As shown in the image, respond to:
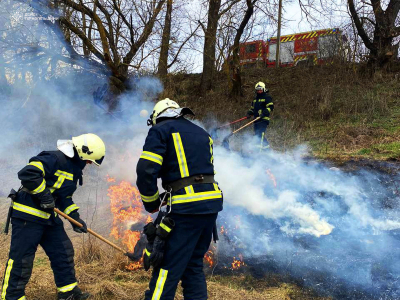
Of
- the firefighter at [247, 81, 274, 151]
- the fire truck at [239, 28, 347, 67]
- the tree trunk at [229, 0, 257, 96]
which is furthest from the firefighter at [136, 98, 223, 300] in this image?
the fire truck at [239, 28, 347, 67]

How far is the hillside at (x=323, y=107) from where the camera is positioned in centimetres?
870

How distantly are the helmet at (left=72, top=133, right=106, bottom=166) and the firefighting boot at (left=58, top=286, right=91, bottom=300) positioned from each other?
1318mm

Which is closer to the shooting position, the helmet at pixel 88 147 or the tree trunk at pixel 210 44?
the helmet at pixel 88 147

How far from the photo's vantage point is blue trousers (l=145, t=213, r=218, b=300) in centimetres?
252

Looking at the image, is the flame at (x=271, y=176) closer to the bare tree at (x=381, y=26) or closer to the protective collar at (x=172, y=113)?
the protective collar at (x=172, y=113)

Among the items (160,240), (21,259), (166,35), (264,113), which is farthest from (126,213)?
(166,35)

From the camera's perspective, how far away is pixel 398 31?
36.6 ft

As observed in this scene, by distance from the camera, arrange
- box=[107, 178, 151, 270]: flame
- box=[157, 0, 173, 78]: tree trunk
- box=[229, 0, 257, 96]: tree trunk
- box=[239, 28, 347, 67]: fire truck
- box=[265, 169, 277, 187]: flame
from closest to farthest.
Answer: box=[107, 178, 151, 270]: flame, box=[265, 169, 277, 187]: flame, box=[157, 0, 173, 78]: tree trunk, box=[229, 0, 257, 96]: tree trunk, box=[239, 28, 347, 67]: fire truck

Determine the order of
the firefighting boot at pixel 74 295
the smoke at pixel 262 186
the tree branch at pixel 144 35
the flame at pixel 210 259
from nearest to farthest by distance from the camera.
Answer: the firefighting boot at pixel 74 295 < the smoke at pixel 262 186 < the flame at pixel 210 259 < the tree branch at pixel 144 35

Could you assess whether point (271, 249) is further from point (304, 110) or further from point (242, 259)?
point (304, 110)

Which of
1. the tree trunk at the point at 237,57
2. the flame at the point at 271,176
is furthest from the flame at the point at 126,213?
the tree trunk at the point at 237,57

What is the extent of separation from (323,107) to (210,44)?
16.6 feet

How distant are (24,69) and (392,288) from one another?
9.34 meters

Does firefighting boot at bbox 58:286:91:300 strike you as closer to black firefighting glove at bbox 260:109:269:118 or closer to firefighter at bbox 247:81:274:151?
firefighter at bbox 247:81:274:151
